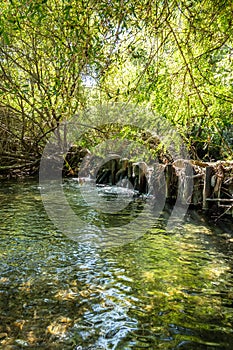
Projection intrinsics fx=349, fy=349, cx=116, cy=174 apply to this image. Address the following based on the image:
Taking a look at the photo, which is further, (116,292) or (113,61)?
(113,61)

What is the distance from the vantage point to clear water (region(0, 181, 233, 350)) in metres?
2.95

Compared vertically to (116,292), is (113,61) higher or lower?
higher

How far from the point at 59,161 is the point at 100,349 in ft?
37.7

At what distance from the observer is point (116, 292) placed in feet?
12.5

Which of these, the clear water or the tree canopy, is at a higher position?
the tree canopy

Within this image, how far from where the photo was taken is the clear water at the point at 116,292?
2949 mm

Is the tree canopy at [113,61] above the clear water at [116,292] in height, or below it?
above

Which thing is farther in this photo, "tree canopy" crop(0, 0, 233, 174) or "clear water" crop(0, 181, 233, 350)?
"tree canopy" crop(0, 0, 233, 174)

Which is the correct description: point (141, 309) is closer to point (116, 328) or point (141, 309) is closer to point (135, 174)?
point (116, 328)

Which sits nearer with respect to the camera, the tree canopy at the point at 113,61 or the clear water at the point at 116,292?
the clear water at the point at 116,292

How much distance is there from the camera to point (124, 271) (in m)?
4.41

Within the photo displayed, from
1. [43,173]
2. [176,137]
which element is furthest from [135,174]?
[43,173]

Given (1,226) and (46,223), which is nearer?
(1,226)

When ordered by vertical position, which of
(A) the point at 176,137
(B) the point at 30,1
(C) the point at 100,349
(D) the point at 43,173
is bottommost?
(C) the point at 100,349
